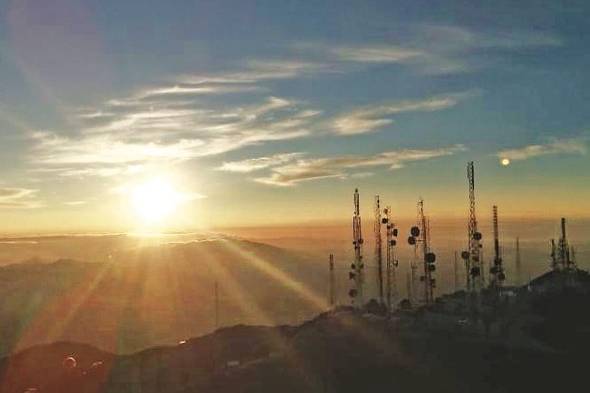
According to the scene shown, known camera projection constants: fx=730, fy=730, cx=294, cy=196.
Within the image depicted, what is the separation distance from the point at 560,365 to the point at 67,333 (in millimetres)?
140924

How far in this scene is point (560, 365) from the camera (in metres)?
48.8

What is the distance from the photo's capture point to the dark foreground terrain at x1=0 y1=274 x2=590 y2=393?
47.9 meters

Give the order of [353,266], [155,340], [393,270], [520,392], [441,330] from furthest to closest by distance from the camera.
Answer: [155,340]
[393,270]
[353,266]
[441,330]
[520,392]

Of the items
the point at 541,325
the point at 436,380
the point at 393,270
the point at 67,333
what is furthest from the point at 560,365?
the point at 67,333

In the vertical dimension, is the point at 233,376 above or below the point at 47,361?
above

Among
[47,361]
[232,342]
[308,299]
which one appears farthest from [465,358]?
[308,299]

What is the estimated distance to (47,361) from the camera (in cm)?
10050

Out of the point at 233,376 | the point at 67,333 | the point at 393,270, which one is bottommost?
the point at 67,333

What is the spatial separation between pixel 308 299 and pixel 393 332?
14183 centimetres

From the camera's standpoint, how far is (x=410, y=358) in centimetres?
5166

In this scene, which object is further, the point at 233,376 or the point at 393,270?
the point at 393,270

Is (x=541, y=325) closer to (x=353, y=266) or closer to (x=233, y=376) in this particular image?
(x=353, y=266)

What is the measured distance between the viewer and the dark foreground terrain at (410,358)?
47906 mm

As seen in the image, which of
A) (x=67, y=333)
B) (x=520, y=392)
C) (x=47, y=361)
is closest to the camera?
(x=520, y=392)
